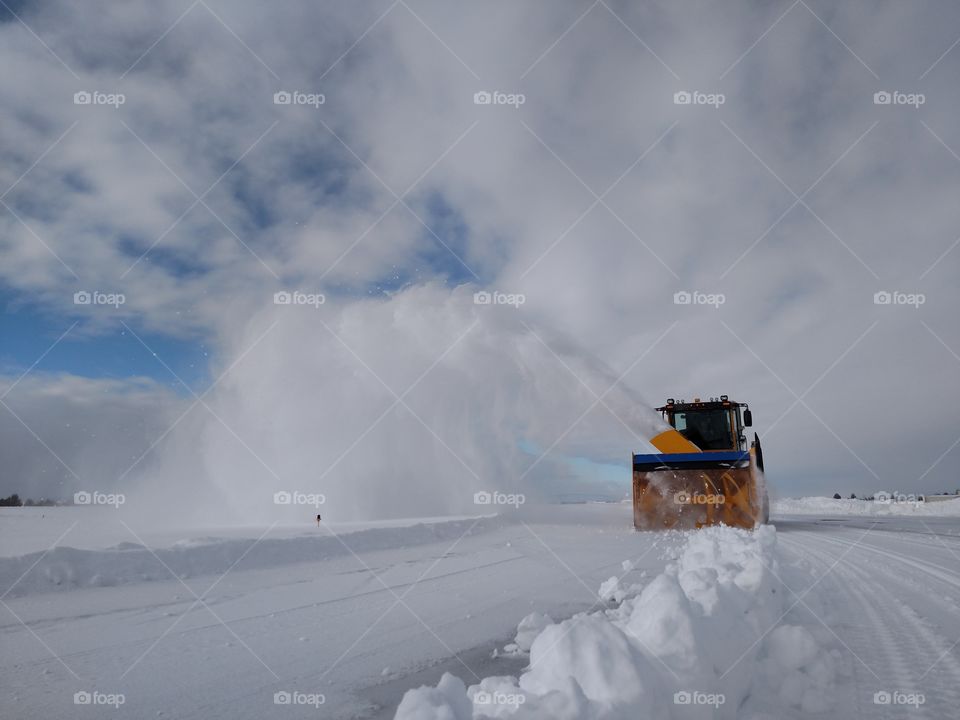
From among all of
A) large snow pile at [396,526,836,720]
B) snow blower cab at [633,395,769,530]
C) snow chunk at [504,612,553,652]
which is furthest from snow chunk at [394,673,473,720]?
snow blower cab at [633,395,769,530]

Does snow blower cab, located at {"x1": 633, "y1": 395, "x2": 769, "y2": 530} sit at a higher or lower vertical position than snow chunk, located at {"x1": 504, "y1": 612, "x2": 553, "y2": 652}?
higher

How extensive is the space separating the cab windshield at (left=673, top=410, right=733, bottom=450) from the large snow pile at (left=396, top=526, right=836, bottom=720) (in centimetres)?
1243

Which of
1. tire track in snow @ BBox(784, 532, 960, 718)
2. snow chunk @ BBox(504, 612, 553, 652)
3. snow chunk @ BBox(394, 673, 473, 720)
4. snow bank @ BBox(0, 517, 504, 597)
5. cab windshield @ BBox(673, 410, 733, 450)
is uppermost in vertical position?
cab windshield @ BBox(673, 410, 733, 450)

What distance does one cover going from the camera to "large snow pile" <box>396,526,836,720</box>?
6.84 feet

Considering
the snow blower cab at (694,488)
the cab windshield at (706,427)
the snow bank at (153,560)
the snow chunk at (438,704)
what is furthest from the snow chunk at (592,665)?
the cab windshield at (706,427)

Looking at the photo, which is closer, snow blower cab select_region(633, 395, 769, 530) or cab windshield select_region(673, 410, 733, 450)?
snow blower cab select_region(633, 395, 769, 530)

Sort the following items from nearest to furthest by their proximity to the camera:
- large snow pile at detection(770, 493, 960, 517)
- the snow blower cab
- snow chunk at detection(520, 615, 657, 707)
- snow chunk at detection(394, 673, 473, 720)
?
snow chunk at detection(394, 673, 473, 720) < snow chunk at detection(520, 615, 657, 707) < the snow blower cab < large snow pile at detection(770, 493, 960, 517)

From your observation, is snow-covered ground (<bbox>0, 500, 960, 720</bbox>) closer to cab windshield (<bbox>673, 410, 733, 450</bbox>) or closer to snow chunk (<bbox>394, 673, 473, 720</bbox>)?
snow chunk (<bbox>394, 673, 473, 720</bbox>)

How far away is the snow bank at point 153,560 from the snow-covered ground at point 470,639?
30 mm

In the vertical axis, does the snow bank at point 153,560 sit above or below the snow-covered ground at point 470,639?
above

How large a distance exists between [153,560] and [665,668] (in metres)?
6.76

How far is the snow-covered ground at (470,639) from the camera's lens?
97.8 inches

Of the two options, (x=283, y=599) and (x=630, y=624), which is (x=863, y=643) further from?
(x=283, y=599)

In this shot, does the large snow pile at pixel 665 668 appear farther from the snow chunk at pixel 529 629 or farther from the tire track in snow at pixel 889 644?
the tire track in snow at pixel 889 644
